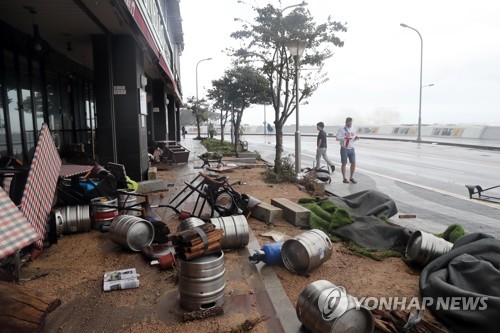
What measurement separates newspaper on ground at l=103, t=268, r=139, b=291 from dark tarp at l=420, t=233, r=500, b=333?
3.00 metres

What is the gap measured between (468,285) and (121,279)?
3.48 metres

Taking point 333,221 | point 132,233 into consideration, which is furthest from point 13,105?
Result: point 333,221

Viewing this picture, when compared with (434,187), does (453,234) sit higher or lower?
higher

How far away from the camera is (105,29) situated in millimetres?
8219

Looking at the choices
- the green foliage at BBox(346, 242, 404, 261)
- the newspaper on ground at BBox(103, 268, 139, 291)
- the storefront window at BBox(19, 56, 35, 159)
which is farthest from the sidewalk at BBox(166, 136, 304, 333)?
the storefront window at BBox(19, 56, 35, 159)

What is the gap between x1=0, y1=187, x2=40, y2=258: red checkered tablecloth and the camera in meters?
3.27

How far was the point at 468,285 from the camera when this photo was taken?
11.5 ft

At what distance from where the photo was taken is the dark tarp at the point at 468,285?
10.0 ft

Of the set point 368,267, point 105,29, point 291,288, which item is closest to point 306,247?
point 291,288

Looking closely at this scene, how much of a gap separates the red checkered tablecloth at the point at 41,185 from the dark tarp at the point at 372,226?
4.16 meters

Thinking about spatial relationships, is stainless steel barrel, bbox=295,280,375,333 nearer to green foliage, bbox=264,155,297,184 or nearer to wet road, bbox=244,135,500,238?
wet road, bbox=244,135,500,238

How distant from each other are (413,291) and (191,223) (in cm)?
273

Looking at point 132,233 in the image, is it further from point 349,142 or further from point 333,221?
point 349,142

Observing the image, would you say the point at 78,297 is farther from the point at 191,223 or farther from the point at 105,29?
the point at 105,29
